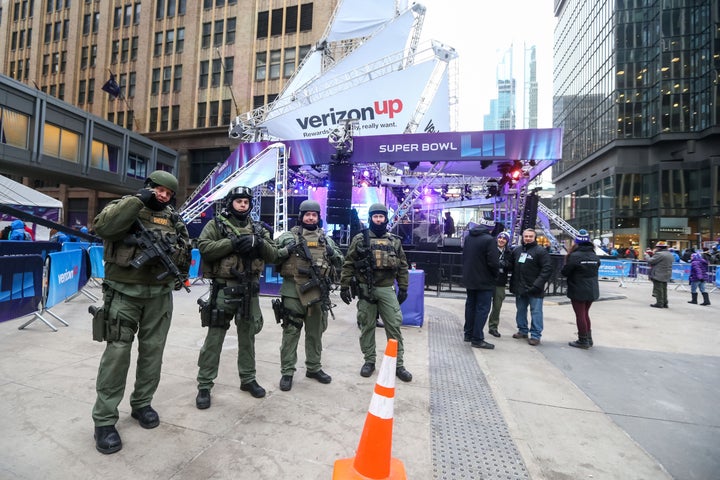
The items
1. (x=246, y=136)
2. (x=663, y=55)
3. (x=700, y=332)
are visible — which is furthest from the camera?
(x=663, y=55)

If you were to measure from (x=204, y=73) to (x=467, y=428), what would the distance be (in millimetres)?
31417

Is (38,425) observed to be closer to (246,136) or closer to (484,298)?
(484,298)

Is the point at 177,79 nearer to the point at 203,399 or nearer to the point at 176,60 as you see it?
the point at 176,60

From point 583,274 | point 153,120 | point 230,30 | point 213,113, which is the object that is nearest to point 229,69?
point 230,30

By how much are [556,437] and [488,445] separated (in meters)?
0.66

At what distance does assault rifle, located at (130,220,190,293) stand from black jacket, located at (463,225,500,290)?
13.4ft

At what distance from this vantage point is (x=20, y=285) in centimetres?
523

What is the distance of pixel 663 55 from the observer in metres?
32.8

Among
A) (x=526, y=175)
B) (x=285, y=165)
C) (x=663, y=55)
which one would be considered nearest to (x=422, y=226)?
(x=526, y=175)

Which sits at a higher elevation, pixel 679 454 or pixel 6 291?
pixel 6 291

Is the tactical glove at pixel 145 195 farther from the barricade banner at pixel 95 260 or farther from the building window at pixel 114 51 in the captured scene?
the building window at pixel 114 51

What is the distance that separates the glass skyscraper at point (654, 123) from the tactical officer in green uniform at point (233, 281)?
37.4 m

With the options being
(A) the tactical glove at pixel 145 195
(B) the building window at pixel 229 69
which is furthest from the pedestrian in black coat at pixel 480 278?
(B) the building window at pixel 229 69

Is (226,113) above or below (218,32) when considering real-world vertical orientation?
below
